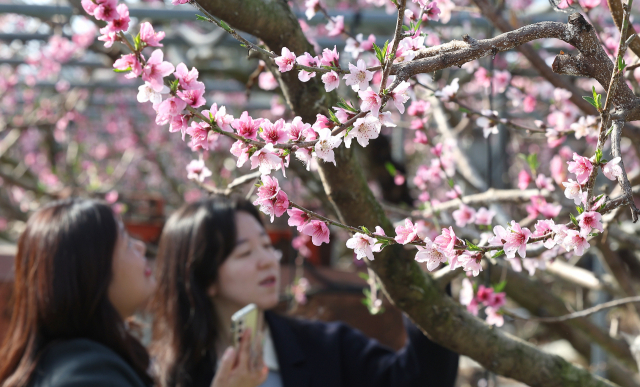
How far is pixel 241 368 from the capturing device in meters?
1.59

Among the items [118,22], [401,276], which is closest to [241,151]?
[118,22]

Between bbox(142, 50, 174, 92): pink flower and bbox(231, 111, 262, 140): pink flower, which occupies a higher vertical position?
bbox(142, 50, 174, 92): pink flower

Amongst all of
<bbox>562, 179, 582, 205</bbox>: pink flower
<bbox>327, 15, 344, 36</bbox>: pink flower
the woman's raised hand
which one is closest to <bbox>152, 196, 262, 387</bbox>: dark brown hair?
the woman's raised hand

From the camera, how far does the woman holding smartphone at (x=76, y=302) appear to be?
4.84ft

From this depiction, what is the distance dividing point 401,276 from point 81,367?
81 cm

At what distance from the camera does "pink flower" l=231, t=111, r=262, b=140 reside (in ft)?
2.83

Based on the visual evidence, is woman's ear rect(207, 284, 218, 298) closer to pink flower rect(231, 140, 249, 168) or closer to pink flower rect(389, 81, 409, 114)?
pink flower rect(231, 140, 249, 168)

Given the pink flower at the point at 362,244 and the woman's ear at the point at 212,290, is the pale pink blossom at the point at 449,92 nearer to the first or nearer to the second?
the pink flower at the point at 362,244

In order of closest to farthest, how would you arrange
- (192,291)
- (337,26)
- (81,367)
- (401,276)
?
(401,276), (81,367), (337,26), (192,291)

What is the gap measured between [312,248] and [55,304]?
3265mm

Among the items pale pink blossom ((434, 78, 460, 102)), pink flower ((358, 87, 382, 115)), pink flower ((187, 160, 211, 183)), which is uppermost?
pink flower ((358, 87, 382, 115))

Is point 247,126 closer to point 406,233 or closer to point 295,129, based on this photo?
point 295,129

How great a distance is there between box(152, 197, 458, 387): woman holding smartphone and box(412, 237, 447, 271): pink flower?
40.4 inches

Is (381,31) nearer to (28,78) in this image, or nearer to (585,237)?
(585,237)
